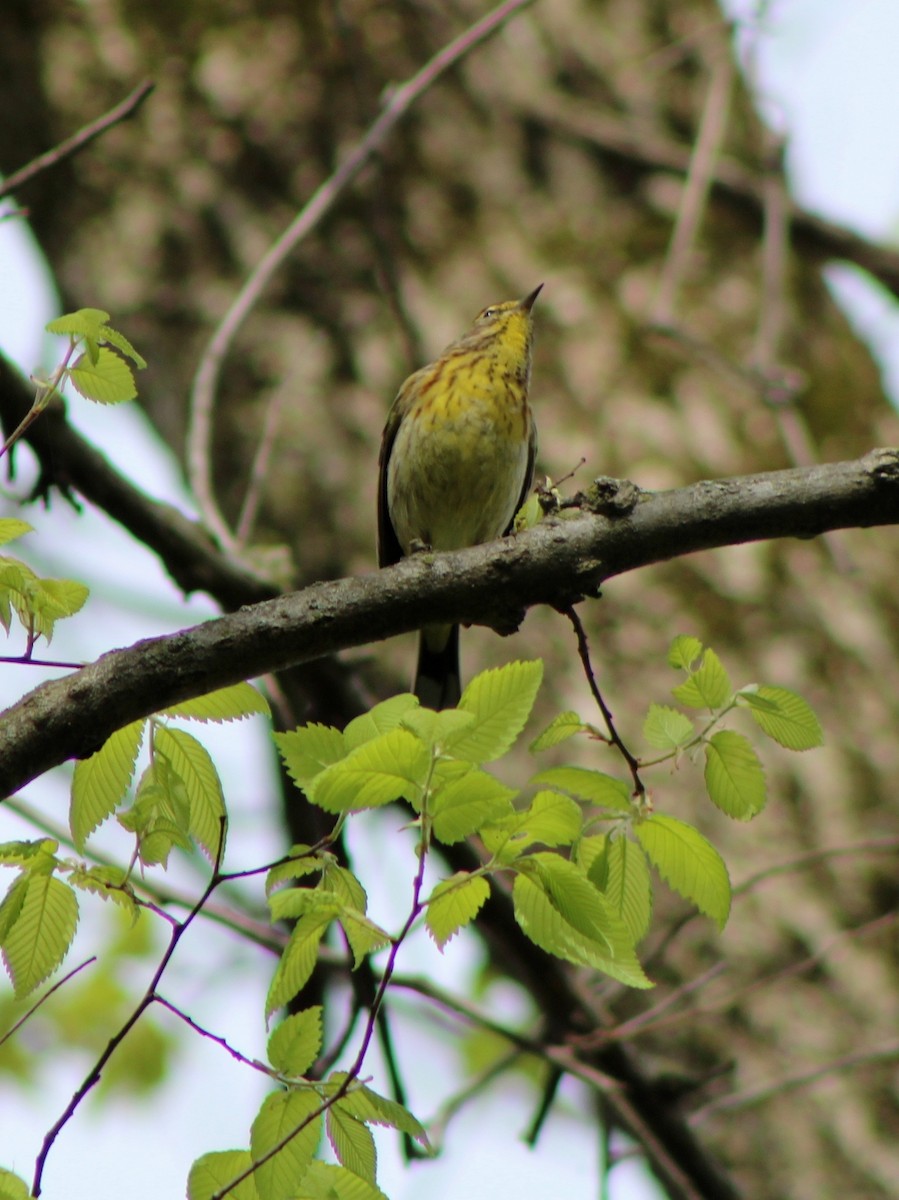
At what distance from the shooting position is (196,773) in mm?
2158

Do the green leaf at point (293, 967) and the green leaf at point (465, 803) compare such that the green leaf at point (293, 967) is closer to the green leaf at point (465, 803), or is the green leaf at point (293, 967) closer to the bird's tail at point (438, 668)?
the green leaf at point (465, 803)

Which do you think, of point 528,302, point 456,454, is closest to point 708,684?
point 456,454

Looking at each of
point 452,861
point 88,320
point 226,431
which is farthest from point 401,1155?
point 226,431

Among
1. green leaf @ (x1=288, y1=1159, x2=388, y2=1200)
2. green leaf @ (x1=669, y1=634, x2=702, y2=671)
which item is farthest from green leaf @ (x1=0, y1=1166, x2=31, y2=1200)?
green leaf @ (x1=669, y1=634, x2=702, y2=671)

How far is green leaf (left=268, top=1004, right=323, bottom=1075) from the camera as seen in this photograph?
2.02m

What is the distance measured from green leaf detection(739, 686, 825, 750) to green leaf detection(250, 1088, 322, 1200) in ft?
3.11

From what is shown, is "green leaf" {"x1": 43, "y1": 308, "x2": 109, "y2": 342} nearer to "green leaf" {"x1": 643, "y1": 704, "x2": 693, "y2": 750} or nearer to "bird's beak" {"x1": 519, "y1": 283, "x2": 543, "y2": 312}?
"green leaf" {"x1": 643, "y1": 704, "x2": 693, "y2": 750}

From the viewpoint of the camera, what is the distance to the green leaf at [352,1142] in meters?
1.98

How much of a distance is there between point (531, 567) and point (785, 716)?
1.68ft

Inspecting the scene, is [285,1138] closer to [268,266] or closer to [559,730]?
[559,730]

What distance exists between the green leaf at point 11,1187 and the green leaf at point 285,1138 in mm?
333

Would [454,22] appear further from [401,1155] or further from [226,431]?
[401,1155]

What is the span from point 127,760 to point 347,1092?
643 mm

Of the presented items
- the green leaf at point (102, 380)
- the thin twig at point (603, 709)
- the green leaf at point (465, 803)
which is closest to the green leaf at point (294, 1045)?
the green leaf at point (465, 803)
